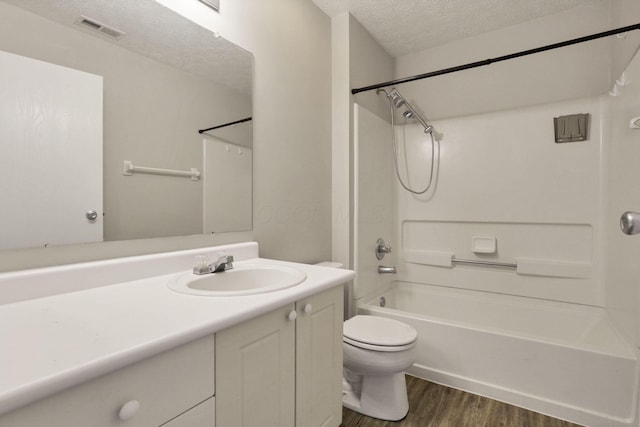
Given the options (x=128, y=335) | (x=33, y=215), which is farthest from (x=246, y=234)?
(x=128, y=335)

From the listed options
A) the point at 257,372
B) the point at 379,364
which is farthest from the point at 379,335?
the point at 257,372

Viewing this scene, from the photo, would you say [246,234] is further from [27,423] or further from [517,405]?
[517,405]

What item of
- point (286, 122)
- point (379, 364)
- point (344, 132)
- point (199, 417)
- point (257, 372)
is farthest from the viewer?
point (344, 132)

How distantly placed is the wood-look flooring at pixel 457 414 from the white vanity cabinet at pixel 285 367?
422 mm

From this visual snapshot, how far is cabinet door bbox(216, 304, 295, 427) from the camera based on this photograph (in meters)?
0.82

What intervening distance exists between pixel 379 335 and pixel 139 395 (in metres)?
1.22

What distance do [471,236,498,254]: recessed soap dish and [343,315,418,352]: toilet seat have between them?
43.1 inches

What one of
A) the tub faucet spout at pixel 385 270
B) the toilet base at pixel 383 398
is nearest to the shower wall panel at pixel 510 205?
the tub faucet spout at pixel 385 270

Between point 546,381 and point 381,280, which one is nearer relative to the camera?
point 546,381

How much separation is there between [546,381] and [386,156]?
70.6 inches

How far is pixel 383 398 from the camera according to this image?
5.36 ft

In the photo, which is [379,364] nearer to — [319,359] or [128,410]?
[319,359]

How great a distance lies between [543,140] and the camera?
2270mm

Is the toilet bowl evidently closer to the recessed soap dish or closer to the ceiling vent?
the recessed soap dish
